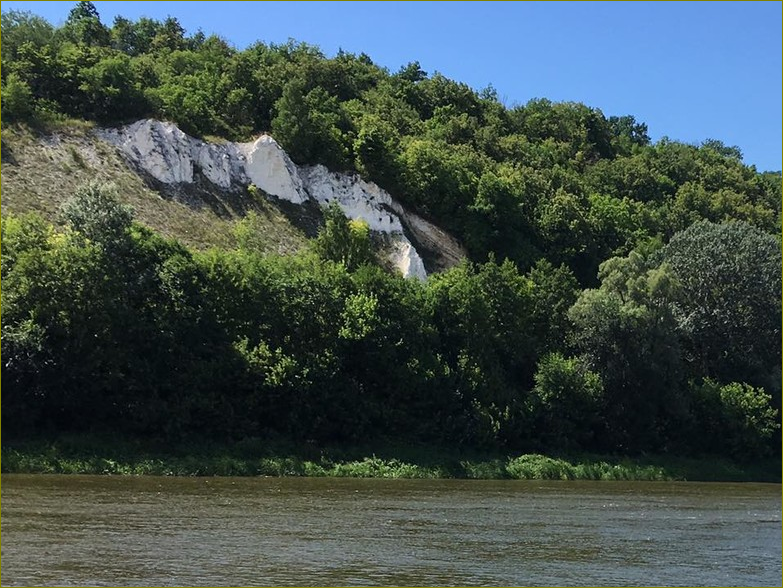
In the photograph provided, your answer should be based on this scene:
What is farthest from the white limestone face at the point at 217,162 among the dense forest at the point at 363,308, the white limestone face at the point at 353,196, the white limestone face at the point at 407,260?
the white limestone face at the point at 407,260

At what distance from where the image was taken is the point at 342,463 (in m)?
52.8

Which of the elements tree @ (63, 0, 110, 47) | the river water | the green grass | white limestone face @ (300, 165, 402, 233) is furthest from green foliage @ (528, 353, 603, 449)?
tree @ (63, 0, 110, 47)

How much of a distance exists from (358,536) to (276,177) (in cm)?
5568

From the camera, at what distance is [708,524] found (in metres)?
35.7

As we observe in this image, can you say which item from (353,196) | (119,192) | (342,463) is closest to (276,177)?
(353,196)

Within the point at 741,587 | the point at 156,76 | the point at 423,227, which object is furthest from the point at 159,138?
the point at 741,587

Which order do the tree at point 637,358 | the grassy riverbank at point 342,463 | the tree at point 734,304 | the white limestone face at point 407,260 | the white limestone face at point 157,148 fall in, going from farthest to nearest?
the white limestone face at point 407,260, the white limestone face at point 157,148, the tree at point 734,304, the tree at point 637,358, the grassy riverbank at point 342,463

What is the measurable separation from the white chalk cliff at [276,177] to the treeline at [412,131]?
2126mm

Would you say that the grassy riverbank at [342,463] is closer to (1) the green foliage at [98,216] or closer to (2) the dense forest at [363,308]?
(2) the dense forest at [363,308]

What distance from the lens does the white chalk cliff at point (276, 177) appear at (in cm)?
7519

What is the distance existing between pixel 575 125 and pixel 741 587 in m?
115

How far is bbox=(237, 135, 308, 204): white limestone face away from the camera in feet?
→ 261

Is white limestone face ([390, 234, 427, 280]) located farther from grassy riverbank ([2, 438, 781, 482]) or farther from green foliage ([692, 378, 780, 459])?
green foliage ([692, 378, 780, 459])

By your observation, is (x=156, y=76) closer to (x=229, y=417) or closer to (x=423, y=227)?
(x=423, y=227)
